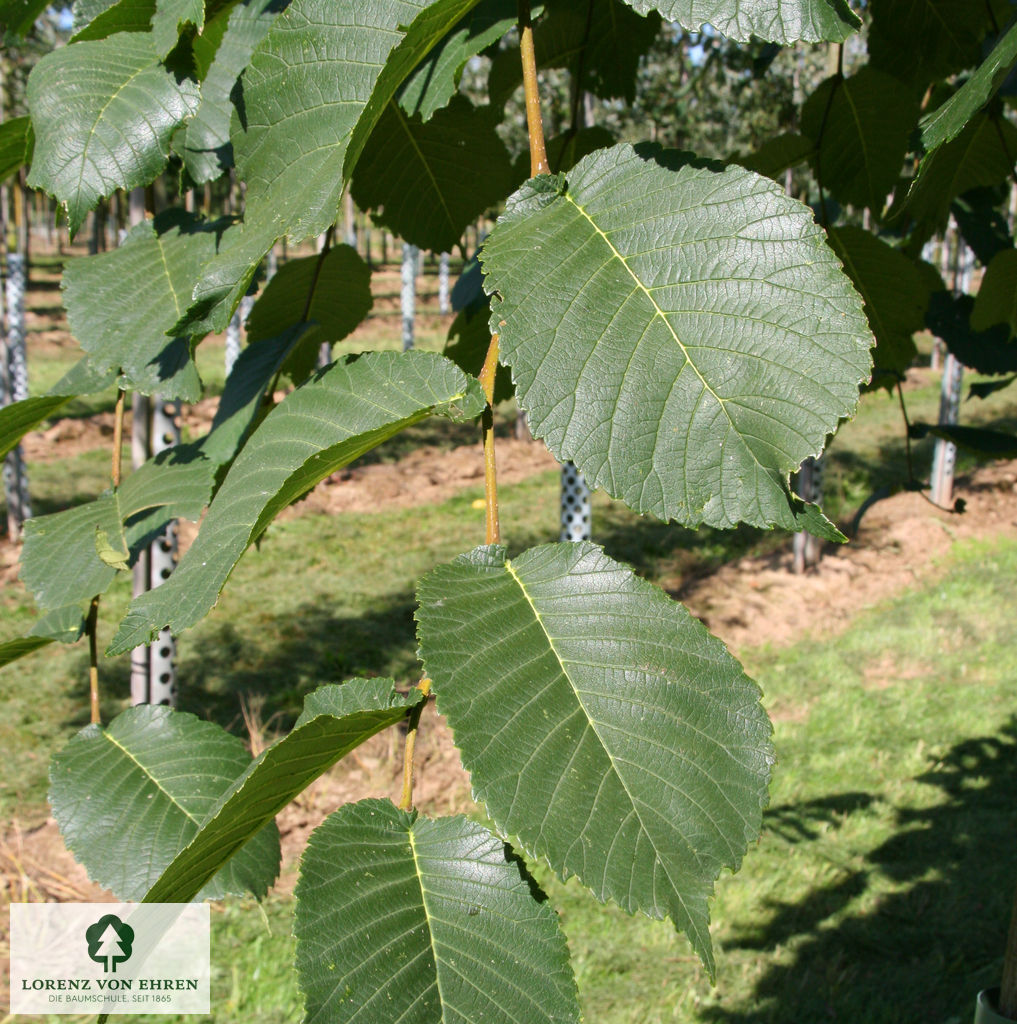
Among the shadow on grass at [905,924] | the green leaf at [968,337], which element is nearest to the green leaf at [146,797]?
the green leaf at [968,337]

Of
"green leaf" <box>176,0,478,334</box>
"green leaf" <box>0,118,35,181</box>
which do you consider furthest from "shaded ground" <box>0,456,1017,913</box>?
"green leaf" <box>176,0,478,334</box>

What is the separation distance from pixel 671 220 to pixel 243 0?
557mm

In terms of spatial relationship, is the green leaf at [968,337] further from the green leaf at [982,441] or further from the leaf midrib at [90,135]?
the leaf midrib at [90,135]

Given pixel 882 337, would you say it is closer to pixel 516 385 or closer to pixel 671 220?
pixel 671 220

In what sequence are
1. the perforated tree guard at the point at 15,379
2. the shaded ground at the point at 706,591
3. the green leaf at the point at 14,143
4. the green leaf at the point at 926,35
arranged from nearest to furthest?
the green leaf at the point at 14,143 < the green leaf at the point at 926,35 < the shaded ground at the point at 706,591 < the perforated tree guard at the point at 15,379

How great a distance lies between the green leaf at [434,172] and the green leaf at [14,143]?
1.09 ft

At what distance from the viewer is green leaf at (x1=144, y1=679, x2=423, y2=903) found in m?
0.58

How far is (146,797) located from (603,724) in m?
0.52

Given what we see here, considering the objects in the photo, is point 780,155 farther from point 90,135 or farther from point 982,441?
point 90,135

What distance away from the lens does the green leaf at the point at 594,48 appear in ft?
3.60

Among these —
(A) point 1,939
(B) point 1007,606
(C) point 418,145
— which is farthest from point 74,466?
(C) point 418,145

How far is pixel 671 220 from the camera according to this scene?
68cm

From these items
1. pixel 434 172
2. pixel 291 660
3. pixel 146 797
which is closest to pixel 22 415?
pixel 146 797

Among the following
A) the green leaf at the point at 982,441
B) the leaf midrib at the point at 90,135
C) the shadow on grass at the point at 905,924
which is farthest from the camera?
the shadow on grass at the point at 905,924
